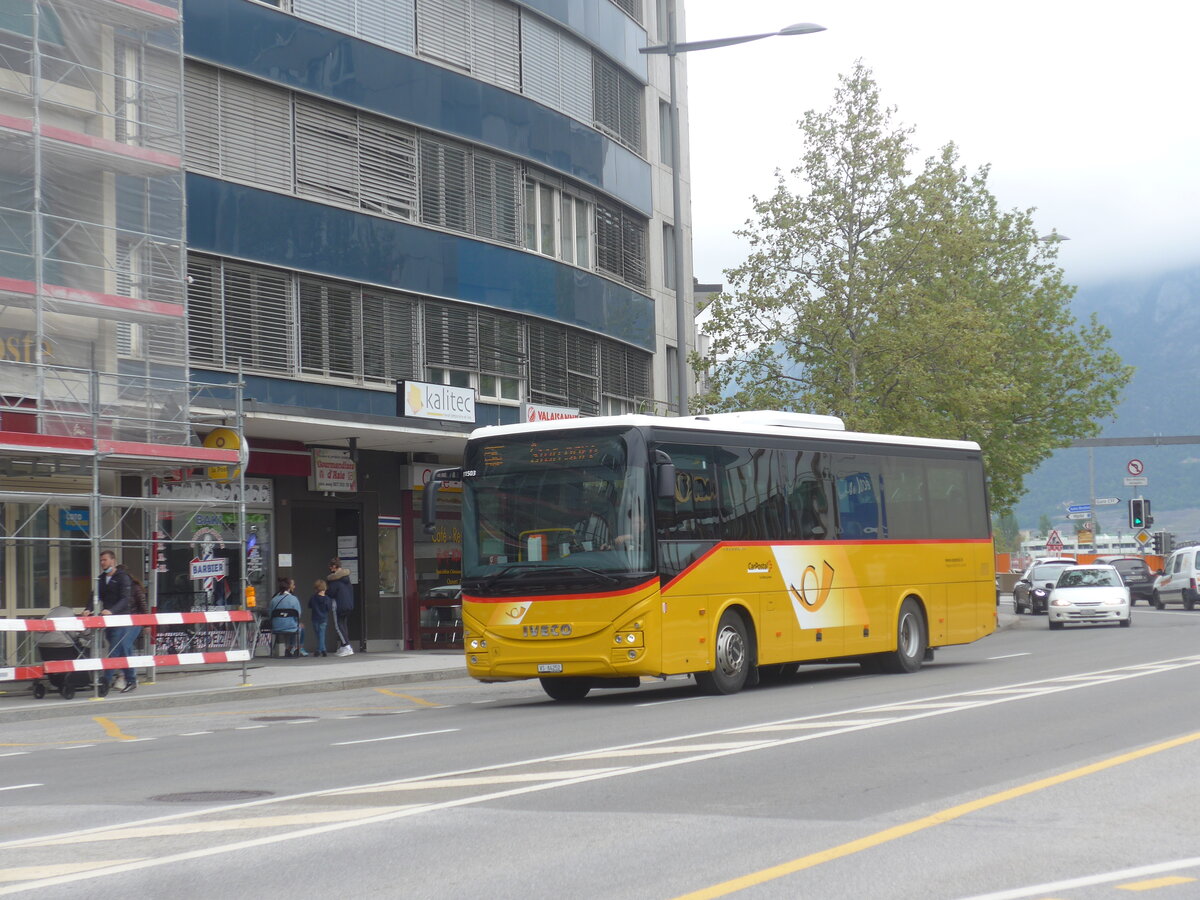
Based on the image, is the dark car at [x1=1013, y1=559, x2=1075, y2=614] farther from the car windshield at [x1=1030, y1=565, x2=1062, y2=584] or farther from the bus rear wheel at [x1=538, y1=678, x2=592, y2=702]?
the bus rear wheel at [x1=538, y1=678, x2=592, y2=702]

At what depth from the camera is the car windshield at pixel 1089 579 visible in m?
37.1

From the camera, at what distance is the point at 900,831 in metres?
7.99

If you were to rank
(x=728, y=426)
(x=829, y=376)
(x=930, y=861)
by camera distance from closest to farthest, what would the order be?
(x=930, y=861) < (x=728, y=426) < (x=829, y=376)

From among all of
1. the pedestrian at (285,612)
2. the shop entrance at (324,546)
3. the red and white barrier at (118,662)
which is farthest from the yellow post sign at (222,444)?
the shop entrance at (324,546)

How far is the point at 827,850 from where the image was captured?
7508 mm

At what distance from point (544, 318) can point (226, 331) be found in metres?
8.81

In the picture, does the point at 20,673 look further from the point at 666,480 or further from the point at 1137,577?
the point at 1137,577

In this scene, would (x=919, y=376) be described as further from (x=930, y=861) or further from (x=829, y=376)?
(x=930, y=861)

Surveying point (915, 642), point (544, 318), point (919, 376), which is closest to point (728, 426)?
point (915, 642)

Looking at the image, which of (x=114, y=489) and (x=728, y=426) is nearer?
(x=728, y=426)

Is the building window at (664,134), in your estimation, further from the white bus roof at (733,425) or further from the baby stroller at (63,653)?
the baby stroller at (63,653)

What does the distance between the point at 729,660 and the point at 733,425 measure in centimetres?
282

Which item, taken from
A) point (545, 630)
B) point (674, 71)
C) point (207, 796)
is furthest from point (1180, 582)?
point (207, 796)

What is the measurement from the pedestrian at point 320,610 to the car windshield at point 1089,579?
58.5 ft
